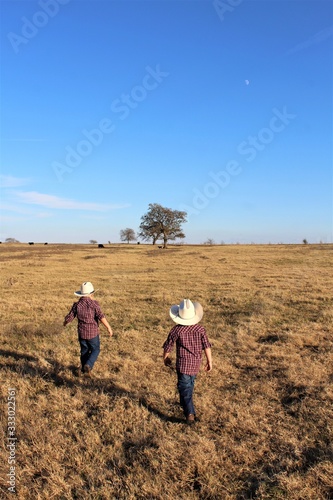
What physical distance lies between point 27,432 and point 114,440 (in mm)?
1312

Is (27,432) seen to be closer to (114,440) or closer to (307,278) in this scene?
(114,440)

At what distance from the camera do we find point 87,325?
7.07 m

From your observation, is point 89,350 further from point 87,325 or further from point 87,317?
point 87,317

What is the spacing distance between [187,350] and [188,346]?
62mm

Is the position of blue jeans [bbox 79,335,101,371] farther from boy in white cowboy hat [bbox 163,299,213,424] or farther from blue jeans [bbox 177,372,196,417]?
blue jeans [bbox 177,372,196,417]

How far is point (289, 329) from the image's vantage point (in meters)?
10.4

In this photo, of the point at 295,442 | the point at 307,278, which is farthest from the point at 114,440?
the point at 307,278

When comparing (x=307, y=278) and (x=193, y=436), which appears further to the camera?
(x=307, y=278)

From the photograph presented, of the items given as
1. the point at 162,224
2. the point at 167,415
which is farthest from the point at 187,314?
the point at 162,224

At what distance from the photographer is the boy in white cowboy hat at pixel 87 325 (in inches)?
279

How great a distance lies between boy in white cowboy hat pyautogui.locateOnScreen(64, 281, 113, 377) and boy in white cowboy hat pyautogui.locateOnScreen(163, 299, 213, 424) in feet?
7.10

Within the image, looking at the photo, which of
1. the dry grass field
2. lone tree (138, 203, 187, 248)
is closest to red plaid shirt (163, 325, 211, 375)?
the dry grass field

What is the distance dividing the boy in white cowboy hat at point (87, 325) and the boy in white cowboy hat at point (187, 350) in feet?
7.10

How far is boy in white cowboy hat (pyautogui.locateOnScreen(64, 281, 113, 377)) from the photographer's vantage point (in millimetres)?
7082
